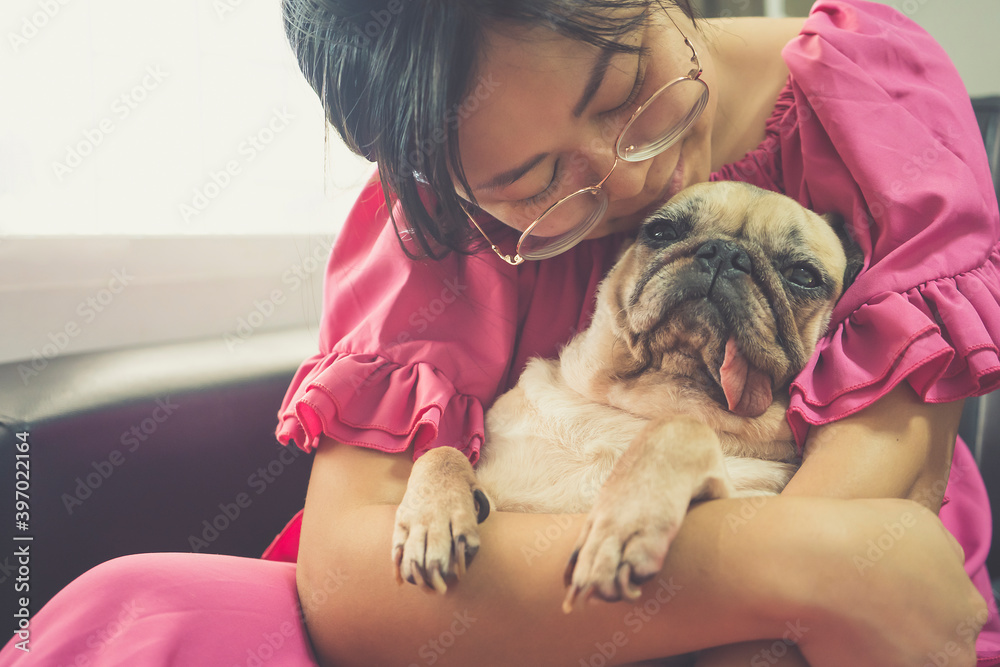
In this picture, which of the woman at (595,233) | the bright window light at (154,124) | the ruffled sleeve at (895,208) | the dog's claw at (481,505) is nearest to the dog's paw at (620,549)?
the woman at (595,233)

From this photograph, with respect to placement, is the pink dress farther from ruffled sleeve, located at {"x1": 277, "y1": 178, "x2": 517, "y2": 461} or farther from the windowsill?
the windowsill

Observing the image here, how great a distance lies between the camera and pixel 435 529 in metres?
0.90

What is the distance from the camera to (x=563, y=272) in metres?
1.49

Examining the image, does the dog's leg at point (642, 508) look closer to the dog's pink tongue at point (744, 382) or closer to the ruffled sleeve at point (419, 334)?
the dog's pink tongue at point (744, 382)

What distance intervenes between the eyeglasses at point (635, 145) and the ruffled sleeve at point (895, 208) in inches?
9.3

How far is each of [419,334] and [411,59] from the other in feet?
1.76

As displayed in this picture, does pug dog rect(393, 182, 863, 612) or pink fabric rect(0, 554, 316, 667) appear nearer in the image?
pink fabric rect(0, 554, 316, 667)

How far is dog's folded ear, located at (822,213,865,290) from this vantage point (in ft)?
4.06

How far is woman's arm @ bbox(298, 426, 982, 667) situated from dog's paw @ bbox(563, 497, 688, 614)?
0.31 feet

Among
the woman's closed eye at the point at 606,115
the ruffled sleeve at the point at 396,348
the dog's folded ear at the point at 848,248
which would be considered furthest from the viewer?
the dog's folded ear at the point at 848,248

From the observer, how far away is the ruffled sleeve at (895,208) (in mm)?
947

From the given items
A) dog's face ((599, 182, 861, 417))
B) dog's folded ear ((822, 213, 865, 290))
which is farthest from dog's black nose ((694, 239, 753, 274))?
dog's folded ear ((822, 213, 865, 290))

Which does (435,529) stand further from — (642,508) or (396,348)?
(396,348)

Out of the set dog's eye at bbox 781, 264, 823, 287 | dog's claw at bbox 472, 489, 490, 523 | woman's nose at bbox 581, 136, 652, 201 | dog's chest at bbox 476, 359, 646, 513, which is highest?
woman's nose at bbox 581, 136, 652, 201
